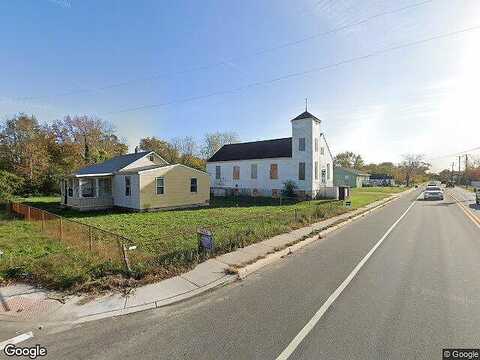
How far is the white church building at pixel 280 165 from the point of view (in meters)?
30.2

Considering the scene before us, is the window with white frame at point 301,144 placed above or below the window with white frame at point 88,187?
above

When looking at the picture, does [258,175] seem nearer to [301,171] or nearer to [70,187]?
[301,171]

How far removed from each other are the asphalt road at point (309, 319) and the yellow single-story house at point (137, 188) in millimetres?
14687

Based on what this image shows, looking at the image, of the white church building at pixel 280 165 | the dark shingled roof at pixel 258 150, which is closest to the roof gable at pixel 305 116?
the white church building at pixel 280 165

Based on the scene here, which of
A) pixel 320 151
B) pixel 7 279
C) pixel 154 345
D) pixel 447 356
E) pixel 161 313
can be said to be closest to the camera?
pixel 447 356

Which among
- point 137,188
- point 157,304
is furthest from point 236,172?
point 157,304

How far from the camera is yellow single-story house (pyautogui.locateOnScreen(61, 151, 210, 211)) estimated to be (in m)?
20.2

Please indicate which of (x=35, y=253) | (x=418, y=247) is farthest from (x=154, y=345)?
(x=418, y=247)

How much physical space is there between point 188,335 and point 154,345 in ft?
1.69

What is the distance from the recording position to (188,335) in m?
4.37

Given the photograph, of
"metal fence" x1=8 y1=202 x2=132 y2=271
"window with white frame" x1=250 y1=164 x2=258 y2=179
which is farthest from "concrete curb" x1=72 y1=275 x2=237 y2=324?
"window with white frame" x1=250 y1=164 x2=258 y2=179

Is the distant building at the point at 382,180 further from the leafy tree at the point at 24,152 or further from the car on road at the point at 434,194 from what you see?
the leafy tree at the point at 24,152

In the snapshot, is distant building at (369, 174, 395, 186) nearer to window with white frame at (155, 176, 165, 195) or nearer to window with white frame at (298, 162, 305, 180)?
window with white frame at (298, 162, 305, 180)

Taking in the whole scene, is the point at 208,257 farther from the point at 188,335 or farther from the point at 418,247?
the point at 418,247
